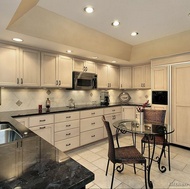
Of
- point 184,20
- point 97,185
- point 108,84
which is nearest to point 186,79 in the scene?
point 184,20

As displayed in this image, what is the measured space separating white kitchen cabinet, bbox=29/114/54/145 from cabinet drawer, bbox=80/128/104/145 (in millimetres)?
799

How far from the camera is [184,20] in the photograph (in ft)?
8.30

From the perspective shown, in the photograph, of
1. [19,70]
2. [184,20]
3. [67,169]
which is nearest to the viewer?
[67,169]

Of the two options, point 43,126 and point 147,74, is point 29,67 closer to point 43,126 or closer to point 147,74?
point 43,126

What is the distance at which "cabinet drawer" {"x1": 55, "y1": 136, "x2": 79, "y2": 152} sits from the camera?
Answer: 9.65 ft

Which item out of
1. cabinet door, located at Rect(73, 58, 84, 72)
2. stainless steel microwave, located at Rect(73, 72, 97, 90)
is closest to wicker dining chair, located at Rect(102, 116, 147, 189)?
stainless steel microwave, located at Rect(73, 72, 97, 90)

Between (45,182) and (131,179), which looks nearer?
(45,182)

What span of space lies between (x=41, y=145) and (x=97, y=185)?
1.43m

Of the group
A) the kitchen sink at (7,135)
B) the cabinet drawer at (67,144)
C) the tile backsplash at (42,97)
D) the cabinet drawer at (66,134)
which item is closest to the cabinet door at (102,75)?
the tile backsplash at (42,97)

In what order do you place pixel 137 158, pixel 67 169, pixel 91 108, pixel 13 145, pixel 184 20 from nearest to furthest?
1. pixel 67 169
2. pixel 13 145
3. pixel 137 158
4. pixel 184 20
5. pixel 91 108

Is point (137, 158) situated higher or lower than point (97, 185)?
higher

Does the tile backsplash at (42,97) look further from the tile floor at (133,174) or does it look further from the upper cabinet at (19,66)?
the tile floor at (133,174)

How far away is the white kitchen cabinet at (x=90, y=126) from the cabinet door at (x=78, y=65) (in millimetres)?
1115

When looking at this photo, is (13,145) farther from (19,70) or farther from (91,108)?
(91,108)
